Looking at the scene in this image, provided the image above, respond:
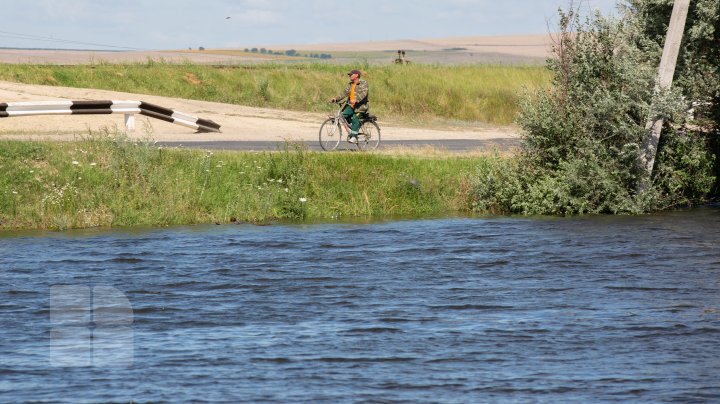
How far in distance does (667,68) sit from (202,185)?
916 centimetres

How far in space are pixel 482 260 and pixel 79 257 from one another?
6.10 m

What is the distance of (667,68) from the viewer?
22625mm

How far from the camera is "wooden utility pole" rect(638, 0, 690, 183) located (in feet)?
73.9

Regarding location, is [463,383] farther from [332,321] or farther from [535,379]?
[332,321]

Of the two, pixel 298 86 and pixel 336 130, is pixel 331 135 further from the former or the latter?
pixel 298 86

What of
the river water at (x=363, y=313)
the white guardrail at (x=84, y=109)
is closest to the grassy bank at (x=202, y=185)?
the river water at (x=363, y=313)

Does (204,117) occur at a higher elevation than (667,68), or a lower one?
lower

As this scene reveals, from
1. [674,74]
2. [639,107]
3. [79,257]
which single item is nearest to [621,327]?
[79,257]

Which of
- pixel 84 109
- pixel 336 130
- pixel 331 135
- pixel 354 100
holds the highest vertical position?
pixel 354 100

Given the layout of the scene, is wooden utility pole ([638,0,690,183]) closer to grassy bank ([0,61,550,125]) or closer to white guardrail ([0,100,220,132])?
white guardrail ([0,100,220,132])

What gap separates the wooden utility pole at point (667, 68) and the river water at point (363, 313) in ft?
5.80

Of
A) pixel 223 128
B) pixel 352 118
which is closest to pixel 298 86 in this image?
pixel 223 128

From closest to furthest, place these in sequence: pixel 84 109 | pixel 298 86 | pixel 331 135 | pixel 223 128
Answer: pixel 331 135, pixel 84 109, pixel 223 128, pixel 298 86

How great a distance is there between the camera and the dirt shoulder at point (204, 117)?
3259cm
